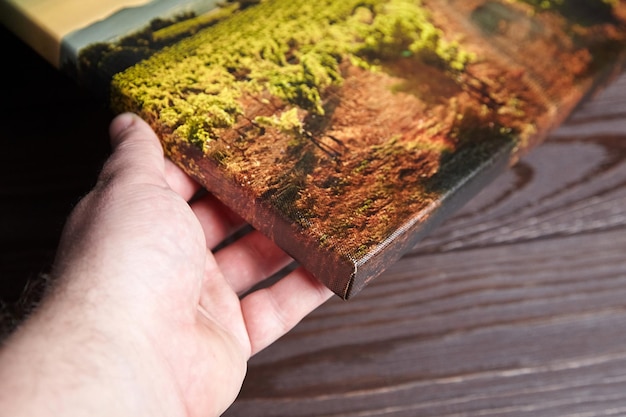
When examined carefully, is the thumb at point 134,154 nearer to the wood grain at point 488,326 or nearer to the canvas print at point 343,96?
the canvas print at point 343,96

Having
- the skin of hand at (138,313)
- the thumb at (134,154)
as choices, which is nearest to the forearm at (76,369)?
the skin of hand at (138,313)

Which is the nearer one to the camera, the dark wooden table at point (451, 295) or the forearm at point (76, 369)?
the forearm at point (76, 369)

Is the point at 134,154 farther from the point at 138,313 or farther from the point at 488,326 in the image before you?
the point at 488,326

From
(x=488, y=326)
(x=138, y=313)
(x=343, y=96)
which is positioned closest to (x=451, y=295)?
(x=488, y=326)

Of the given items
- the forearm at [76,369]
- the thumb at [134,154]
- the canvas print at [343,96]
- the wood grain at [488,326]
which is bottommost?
the wood grain at [488,326]

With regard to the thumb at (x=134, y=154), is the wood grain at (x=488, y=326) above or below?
below

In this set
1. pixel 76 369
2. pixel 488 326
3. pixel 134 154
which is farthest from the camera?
pixel 488 326
